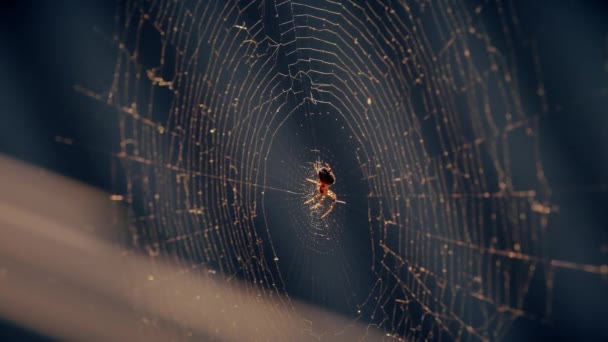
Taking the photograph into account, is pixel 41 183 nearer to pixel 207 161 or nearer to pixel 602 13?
pixel 207 161

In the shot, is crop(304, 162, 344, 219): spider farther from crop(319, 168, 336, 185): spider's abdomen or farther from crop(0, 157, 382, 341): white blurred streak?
crop(0, 157, 382, 341): white blurred streak

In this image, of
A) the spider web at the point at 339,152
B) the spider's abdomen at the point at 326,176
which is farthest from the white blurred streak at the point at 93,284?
the spider's abdomen at the point at 326,176

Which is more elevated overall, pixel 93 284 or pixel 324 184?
pixel 324 184

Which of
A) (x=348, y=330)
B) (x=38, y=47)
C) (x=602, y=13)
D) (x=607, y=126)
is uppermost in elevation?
(x=602, y=13)

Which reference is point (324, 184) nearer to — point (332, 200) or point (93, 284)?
point (332, 200)

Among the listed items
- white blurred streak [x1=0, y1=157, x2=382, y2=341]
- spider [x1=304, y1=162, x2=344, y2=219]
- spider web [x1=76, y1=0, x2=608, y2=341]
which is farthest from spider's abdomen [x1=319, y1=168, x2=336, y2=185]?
white blurred streak [x1=0, y1=157, x2=382, y2=341]

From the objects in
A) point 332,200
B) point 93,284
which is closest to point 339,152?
point 332,200

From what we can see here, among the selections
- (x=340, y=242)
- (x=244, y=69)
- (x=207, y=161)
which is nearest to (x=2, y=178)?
(x=207, y=161)
